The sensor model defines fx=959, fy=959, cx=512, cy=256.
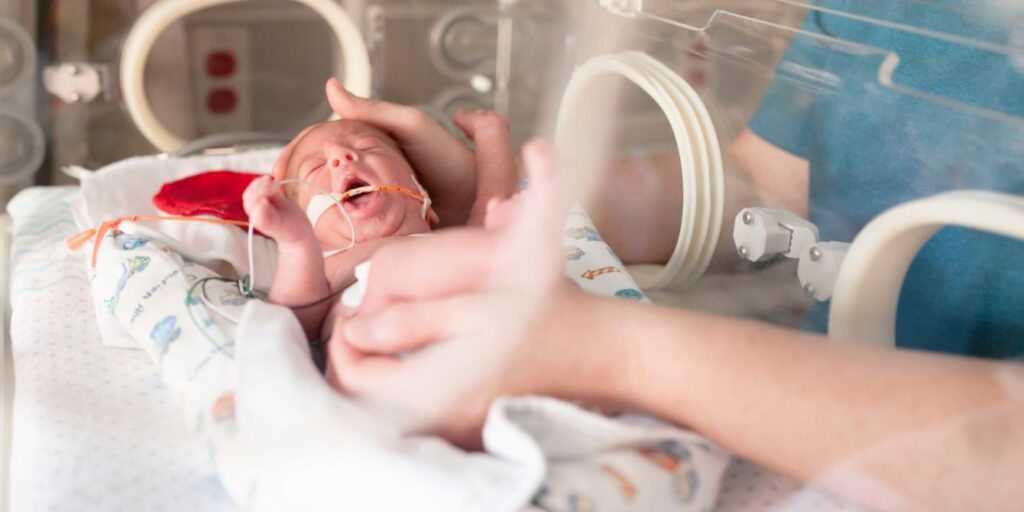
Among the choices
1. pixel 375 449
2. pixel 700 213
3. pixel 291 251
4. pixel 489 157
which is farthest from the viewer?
pixel 489 157

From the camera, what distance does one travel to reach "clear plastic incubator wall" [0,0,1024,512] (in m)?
0.72

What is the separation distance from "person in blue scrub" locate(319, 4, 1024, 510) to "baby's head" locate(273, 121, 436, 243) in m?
0.22

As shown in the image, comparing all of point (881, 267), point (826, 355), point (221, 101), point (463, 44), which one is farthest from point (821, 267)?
point (221, 101)

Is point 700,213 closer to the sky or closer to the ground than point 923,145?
closer to the ground

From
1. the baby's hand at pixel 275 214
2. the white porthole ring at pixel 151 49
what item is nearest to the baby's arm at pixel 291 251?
the baby's hand at pixel 275 214

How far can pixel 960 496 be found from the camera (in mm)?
683

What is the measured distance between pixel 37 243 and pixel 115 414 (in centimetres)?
51

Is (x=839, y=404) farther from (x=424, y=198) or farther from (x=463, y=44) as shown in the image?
(x=463, y=44)

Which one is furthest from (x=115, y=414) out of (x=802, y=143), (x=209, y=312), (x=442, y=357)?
(x=802, y=143)

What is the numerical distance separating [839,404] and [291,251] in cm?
51

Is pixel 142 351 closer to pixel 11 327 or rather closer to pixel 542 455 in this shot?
pixel 11 327

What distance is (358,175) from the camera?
1.07 meters

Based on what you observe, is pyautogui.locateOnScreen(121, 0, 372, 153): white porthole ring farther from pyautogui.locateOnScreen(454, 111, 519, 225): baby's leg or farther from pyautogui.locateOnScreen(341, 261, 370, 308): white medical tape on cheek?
pyautogui.locateOnScreen(341, 261, 370, 308): white medical tape on cheek

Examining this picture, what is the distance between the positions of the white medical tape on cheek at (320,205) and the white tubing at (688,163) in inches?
9.9
